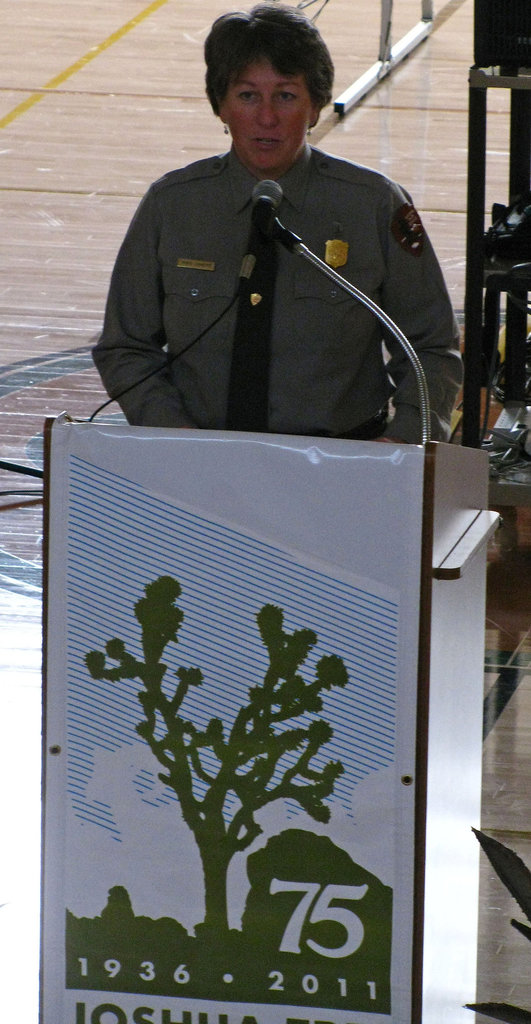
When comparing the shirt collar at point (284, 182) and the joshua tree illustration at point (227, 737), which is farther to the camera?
the shirt collar at point (284, 182)

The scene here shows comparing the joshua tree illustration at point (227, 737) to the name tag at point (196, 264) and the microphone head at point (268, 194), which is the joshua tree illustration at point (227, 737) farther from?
the name tag at point (196, 264)

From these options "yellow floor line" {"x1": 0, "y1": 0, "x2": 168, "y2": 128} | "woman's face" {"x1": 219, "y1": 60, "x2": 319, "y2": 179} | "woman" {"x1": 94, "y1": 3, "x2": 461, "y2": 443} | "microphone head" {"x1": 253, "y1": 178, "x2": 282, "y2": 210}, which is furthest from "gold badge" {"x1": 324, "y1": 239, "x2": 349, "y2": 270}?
"yellow floor line" {"x1": 0, "y1": 0, "x2": 168, "y2": 128}

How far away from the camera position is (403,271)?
106 inches

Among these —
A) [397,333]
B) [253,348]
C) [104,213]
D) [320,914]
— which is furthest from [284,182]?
[104,213]

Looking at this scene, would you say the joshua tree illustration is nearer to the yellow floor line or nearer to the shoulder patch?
the shoulder patch

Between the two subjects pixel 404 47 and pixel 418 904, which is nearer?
pixel 418 904

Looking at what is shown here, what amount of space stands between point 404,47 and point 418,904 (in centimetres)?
1071

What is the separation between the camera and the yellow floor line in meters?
10.4

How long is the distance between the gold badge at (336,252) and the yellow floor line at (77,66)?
780cm

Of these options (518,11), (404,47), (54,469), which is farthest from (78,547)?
(404,47)

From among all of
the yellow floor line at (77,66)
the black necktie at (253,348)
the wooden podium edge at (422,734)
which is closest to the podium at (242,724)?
the wooden podium edge at (422,734)

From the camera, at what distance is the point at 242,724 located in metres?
1.83

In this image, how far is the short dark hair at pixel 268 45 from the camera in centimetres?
254

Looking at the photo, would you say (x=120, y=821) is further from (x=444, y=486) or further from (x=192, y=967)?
(x=444, y=486)
